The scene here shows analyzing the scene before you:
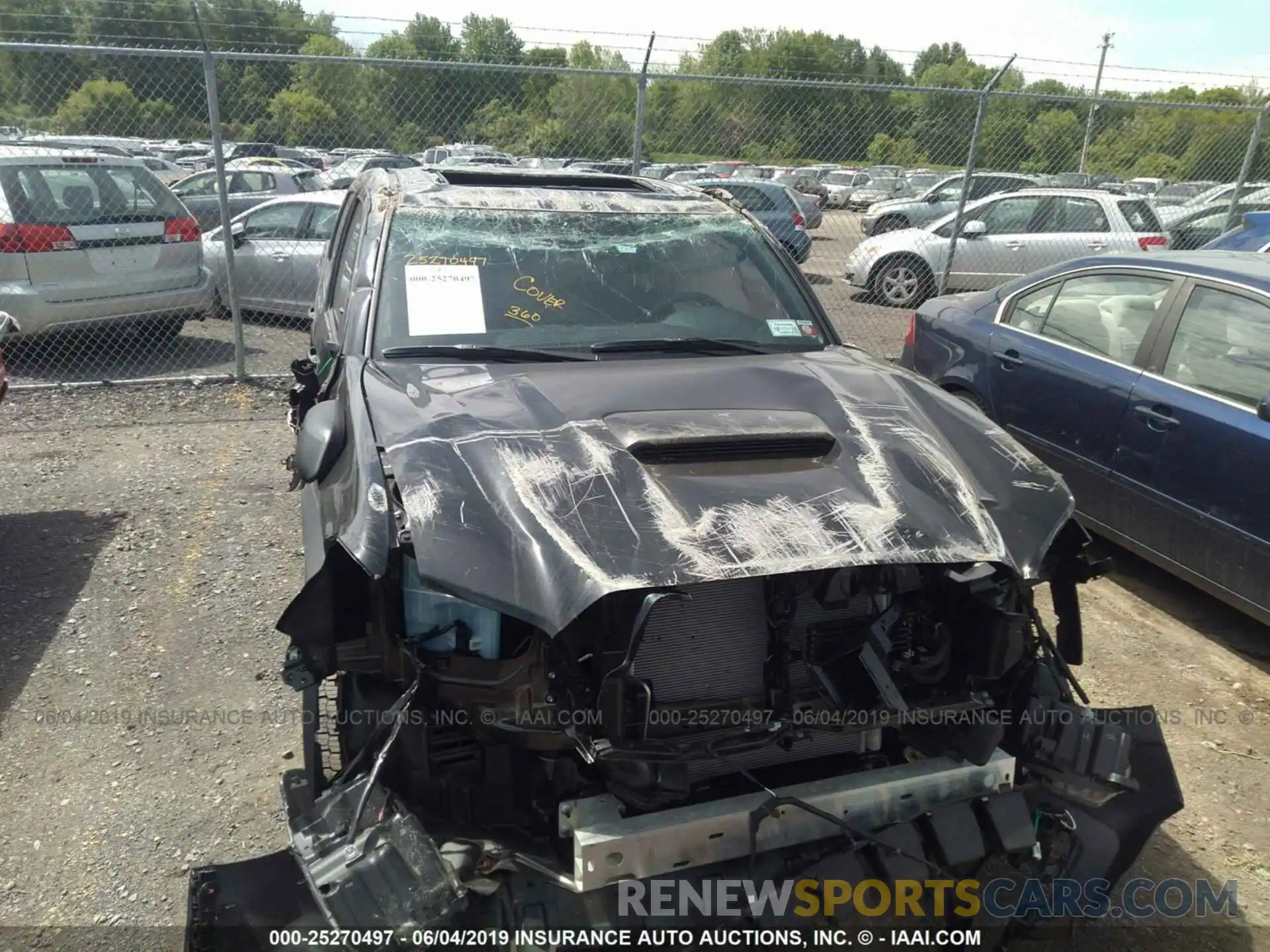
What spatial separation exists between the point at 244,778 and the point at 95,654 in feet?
3.87

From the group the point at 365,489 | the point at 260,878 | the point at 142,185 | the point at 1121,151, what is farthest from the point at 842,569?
the point at 1121,151

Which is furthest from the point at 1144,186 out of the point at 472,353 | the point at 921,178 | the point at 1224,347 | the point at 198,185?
the point at 472,353

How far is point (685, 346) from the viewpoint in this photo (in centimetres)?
336

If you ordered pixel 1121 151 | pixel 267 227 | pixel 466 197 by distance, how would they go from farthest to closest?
pixel 1121 151
pixel 267 227
pixel 466 197

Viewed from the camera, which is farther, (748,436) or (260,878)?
(748,436)

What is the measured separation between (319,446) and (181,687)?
1533 millimetres

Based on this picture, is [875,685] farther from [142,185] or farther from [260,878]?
[142,185]

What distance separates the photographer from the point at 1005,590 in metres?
2.45

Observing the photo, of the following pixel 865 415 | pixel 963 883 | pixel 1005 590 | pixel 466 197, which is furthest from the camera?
pixel 466 197

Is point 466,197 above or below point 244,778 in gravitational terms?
above

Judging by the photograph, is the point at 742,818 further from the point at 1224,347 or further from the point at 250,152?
the point at 250,152

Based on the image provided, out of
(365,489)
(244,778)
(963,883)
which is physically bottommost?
(244,778)

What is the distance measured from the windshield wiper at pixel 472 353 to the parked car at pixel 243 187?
12.3 metres

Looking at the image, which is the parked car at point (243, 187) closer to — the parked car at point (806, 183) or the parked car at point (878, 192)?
the parked car at point (806, 183)
